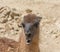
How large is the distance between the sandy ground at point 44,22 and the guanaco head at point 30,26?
1544 millimetres

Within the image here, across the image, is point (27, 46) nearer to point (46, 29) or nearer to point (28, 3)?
point (46, 29)

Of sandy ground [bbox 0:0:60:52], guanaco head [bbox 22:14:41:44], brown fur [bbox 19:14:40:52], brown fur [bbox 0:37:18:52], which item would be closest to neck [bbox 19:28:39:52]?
brown fur [bbox 19:14:40:52]

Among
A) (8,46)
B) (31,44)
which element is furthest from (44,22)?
(31,44)

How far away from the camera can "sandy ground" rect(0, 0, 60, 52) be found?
8661mm

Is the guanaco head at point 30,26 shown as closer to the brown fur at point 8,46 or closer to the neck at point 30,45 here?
the neck at point 30,45

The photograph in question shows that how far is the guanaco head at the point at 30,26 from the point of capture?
6.58 m

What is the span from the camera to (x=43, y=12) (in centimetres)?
1069

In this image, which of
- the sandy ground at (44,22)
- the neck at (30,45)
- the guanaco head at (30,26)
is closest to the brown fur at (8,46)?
the neck at (30,45)

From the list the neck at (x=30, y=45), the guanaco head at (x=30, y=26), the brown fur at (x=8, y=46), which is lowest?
the brown fur at (x=8, y=46)

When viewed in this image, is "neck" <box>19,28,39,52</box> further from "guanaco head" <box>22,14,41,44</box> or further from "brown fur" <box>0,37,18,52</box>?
"brown fur" <box>0,37,18,52</box>

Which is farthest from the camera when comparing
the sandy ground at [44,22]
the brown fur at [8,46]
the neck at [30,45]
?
the sandy ground at [44,22]

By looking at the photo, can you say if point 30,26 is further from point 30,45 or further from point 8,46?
point 8,46

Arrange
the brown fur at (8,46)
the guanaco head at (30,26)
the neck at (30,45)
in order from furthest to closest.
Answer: the brown fur at (8,46) < the neck at (30,45) < the guanaco head at (30,26)

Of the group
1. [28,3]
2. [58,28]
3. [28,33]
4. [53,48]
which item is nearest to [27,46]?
[28,33]
